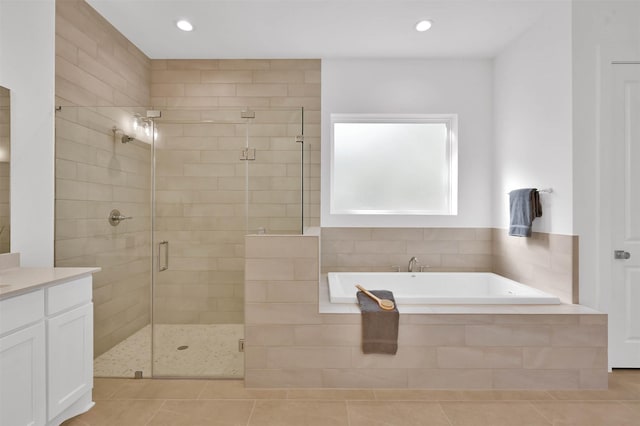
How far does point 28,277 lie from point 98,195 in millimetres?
846

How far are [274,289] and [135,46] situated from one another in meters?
2.73

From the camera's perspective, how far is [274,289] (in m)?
2.39

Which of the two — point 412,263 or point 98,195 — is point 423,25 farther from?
point 98,195

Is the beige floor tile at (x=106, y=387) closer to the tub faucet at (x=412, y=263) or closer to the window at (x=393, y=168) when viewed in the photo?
the window at (x=393, y=168)

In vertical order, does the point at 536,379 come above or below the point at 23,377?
below

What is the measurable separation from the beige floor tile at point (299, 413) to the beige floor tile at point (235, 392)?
80mm

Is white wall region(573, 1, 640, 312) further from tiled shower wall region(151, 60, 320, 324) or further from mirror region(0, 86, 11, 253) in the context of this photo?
mirror region(0, 86, 11, 253)

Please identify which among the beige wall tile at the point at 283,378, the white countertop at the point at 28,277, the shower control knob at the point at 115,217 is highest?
the shower control knob at the point at 115,217

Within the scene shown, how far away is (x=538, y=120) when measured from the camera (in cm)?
291

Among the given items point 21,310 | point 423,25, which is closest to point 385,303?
point 21,310

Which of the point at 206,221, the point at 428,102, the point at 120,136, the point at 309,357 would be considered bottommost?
the point at 309,357

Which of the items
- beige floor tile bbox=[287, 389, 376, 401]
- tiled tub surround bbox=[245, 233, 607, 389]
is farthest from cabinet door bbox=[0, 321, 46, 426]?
beige floor tile bbox=[287, 389, 376, 401]

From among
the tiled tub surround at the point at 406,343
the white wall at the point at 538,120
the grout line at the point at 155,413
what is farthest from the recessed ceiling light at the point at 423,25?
the grout line at the point at 155,413

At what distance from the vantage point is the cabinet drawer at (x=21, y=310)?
1.55 meters
